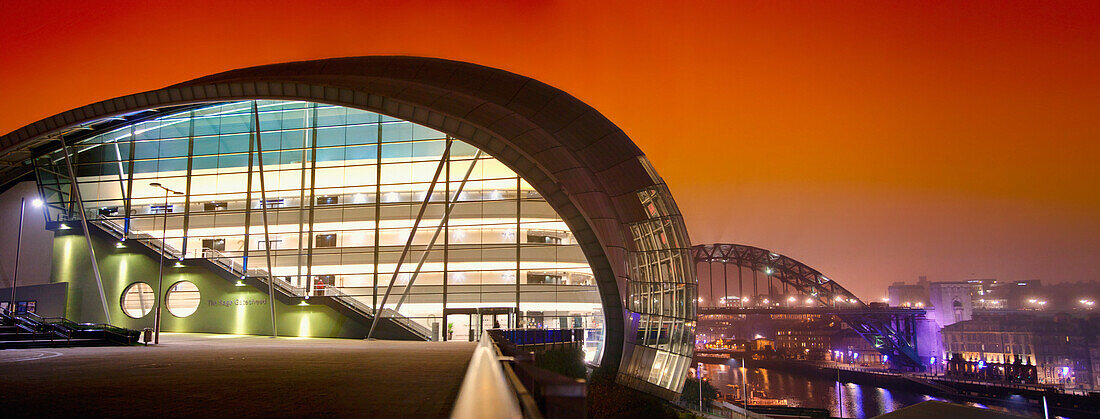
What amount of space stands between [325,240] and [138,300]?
636 inches

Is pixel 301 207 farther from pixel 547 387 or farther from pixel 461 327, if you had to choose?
pixel 547 387

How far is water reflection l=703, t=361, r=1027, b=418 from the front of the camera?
3221 inches

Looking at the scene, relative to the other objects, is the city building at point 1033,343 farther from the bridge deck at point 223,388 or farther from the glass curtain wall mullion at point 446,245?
the bridge deck at point 223,388

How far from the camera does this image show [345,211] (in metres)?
48.1

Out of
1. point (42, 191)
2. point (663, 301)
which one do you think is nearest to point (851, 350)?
point (663, 301)

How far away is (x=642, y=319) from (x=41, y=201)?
47.2 m

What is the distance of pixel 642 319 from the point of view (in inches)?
1228

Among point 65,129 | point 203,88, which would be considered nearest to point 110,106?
point 65,129

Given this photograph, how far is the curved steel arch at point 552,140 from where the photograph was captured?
3094 cm

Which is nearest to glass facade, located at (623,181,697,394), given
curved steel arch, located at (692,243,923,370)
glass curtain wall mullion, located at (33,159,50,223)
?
glass curtain wall mullion, located at (33,159,50,223)

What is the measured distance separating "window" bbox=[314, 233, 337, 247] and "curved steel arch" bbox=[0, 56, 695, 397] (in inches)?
490

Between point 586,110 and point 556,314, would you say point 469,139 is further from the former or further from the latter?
point 556,314

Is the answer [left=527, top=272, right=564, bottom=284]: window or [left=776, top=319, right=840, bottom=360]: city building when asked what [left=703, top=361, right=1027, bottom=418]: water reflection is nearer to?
[left=776, top=319, right=840, bottom=360]: city building

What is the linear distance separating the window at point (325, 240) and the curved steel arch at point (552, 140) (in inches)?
490
